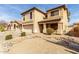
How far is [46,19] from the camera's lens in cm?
239

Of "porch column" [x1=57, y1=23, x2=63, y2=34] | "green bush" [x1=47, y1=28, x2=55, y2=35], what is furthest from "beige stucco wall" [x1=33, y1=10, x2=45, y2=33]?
"porch column" [x1=57, y1=23, x2=63, y2=34]

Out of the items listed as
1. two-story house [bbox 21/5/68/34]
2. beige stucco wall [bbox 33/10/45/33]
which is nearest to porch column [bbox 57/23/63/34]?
two-story house [bbox 21/5/68/34]

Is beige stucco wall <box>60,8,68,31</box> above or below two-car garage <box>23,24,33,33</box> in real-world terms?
above

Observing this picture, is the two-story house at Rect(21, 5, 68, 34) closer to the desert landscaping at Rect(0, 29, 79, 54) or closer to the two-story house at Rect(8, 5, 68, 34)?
the two-story house at Rect(8, 5, 68, 34)

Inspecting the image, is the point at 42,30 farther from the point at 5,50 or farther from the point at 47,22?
the point at 5,50

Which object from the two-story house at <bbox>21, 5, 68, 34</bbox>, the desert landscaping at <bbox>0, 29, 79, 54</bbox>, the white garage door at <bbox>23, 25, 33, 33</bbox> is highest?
the two-story house at <bbox>21, 5, 68, 34</bbox>

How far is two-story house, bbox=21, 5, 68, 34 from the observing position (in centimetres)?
233

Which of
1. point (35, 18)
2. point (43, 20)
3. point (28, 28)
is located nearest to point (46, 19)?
point (43, 20)

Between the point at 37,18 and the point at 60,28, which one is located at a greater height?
the point at 37,18

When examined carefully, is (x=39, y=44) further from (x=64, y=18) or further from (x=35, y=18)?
(x=64, y=18)

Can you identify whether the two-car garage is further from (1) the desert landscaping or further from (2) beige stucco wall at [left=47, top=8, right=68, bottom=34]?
(2) beige stucco wall at [left=47, top=8, right=68, bottom=34]

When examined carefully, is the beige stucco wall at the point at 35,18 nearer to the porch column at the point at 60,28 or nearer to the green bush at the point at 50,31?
the green bush at the point at 50,31

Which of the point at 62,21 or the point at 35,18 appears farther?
the point at 35,18

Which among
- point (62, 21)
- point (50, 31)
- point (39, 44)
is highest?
point (62, 21)
